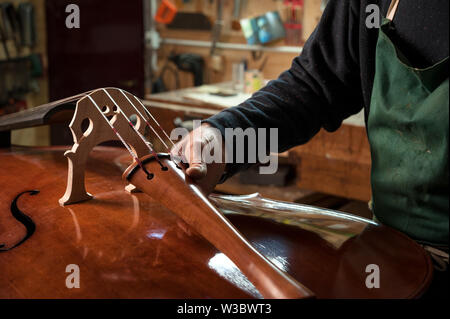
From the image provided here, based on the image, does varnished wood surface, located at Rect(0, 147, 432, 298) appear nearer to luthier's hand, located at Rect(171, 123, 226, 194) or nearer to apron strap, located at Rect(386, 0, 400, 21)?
luthier's hand, located at Rect(171, 123, 226, 194)

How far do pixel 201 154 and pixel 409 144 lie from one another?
14.8 inches

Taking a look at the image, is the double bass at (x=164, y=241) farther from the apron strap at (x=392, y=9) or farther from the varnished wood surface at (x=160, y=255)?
the apron strap at (x=392, y=9)

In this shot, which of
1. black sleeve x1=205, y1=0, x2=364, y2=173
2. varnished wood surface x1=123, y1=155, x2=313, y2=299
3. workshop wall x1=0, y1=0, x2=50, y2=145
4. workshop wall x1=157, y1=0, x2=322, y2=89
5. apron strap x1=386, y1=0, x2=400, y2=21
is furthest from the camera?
workshop wall x1=0, y1=0, x2=50, y2=145

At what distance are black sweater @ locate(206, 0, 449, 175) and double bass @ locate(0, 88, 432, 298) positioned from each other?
7.2 inches

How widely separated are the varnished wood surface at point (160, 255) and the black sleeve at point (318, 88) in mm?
239

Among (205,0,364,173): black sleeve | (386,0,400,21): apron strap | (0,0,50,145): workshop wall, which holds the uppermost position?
(386,0,400,21): apron strap

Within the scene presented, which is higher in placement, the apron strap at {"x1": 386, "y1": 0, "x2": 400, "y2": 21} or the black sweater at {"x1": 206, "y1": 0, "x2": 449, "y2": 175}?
the apron strap at {"x1": 386, "y1": 0, "x2": 400, "y2": 21}

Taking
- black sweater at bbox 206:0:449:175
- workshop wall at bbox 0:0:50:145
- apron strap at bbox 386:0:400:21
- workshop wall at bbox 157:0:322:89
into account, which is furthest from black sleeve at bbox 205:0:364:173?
workshop wall at bbox 0:0:50:145

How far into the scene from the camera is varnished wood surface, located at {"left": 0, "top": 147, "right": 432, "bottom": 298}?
2.19ft

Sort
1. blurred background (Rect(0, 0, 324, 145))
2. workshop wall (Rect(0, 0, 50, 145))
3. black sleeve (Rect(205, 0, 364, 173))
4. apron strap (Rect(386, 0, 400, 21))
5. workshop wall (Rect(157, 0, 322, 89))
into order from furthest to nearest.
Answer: workshop wall (Rect(0, 0, 50, 145)) < blurred background (Rect(0, 0, 324, 145)) < workshop wall (Rect(157, 0, 322, 89)) < black sleeve (Rect(205, 0, 364, 173)) < apron strap (Rect(386, 0, 400, 21))

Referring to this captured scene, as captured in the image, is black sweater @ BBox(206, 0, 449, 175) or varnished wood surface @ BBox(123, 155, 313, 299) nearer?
varnished wood surface @ BBox(123, 155, 313, 299)

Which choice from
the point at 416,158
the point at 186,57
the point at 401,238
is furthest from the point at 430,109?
the point at 186,57

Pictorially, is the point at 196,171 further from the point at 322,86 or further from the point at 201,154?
the point at 322,86
